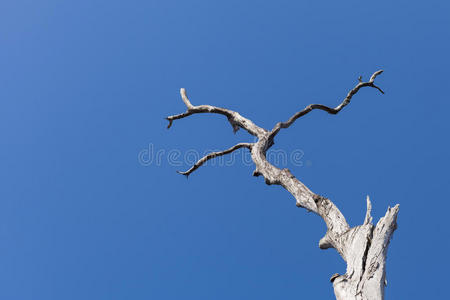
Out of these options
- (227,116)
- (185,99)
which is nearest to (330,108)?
(227,116)

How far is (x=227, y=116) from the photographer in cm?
727

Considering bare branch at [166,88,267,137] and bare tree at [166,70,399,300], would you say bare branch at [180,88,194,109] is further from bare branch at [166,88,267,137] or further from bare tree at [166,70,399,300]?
bare tree at [166,70,399,300]

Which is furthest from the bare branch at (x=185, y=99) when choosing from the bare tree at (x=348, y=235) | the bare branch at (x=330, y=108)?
the bare branch at (x=330, y=108)

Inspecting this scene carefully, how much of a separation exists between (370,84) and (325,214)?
4.02 meters

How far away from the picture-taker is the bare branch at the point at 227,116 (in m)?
6.69

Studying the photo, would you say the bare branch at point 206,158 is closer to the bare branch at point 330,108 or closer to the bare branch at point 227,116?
the bare branch at point 227,116

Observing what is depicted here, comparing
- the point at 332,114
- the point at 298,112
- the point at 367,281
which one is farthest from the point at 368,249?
the point at 332,114

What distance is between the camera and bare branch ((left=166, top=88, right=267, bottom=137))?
6.69m

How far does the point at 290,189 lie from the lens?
5.04m

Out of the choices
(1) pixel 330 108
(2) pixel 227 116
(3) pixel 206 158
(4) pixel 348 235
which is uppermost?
(1) pixel 330 108

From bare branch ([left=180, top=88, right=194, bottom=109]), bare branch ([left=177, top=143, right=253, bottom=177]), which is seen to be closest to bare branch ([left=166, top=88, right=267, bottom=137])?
bare branch ([left=180, top=88, right=194, bottom=109])

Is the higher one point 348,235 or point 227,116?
point 227,116

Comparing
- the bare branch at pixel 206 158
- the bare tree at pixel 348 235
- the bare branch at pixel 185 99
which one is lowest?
the bare tree at pixel 348 235

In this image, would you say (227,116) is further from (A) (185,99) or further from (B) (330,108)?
(B) (330,108)
